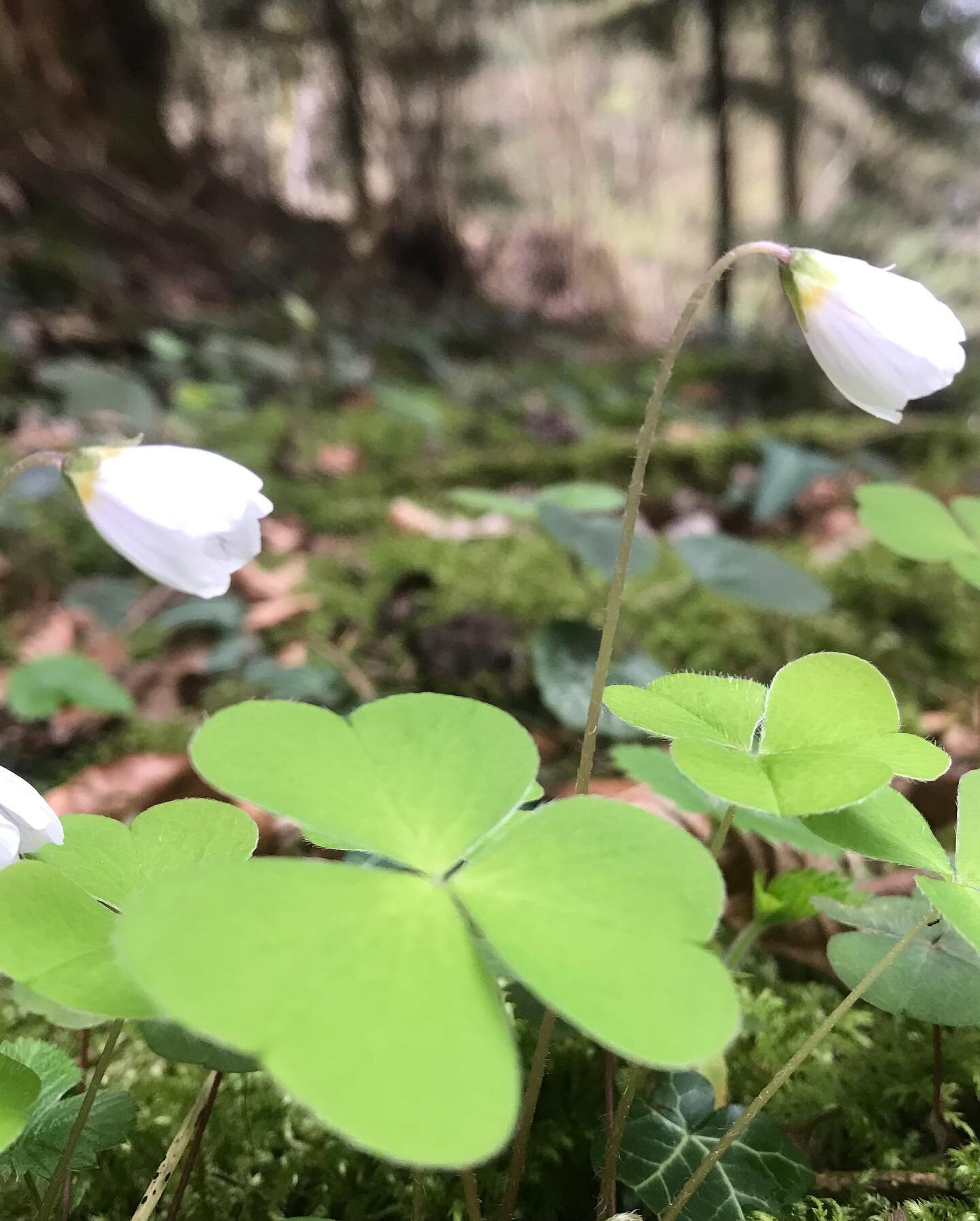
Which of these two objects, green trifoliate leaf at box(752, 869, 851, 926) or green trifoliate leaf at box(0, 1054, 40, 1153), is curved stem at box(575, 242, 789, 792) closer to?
green trifoliate leaf at box(752, 869, 851, 926)

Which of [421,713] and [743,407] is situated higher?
[421,713]

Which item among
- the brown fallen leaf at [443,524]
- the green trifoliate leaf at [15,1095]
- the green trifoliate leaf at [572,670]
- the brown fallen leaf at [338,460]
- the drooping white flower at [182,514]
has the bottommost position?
the brown fallen leaf at [338,460]

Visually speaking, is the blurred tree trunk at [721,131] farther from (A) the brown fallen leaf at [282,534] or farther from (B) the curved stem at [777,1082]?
Answer: (B) the curved stem at [777,1082]

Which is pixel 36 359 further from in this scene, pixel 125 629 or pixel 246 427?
pixel 125 629

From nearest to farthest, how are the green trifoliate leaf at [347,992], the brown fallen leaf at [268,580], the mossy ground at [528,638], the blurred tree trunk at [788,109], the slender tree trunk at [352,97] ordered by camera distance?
the green trifoliate leaf at [347,992] < the mossy ground at [528,638] < the brown fallen leaf at [268,580] < the blurred tree trunk at [788,109] < the slender tree trunk at [352,97]

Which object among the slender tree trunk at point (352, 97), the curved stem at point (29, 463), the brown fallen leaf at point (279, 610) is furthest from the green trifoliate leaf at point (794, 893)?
the slender tree trunk at point (352, 97)

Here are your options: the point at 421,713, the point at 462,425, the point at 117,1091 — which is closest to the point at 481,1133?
the point at 421,713
